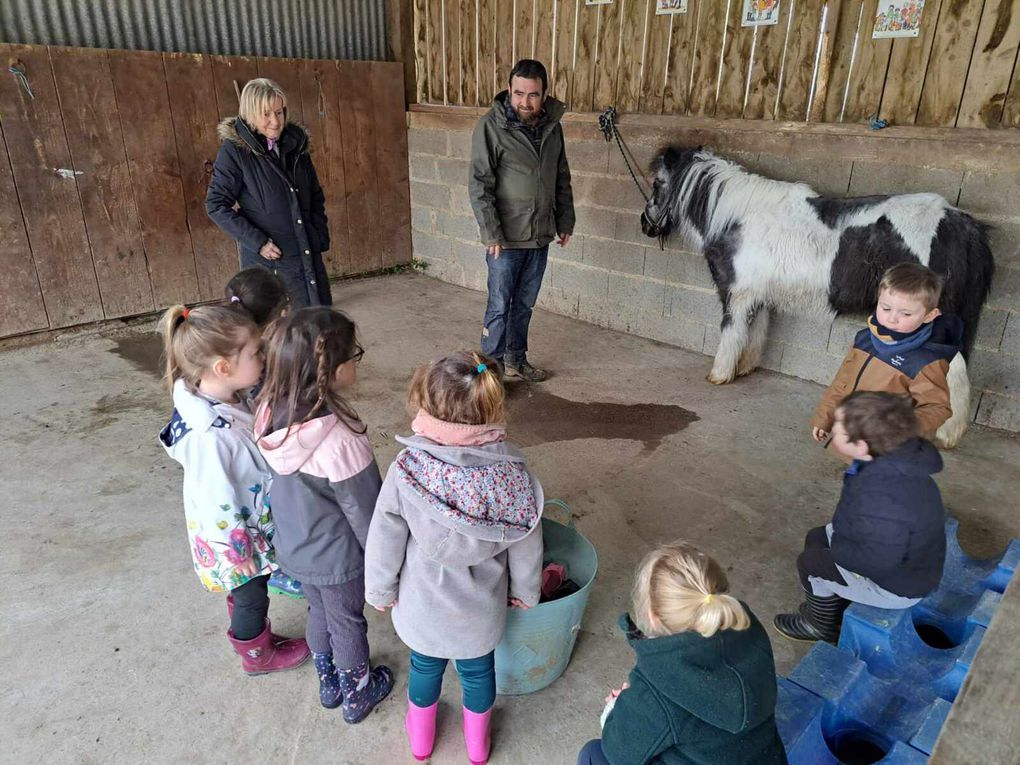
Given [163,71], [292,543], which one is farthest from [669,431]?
[163,71]

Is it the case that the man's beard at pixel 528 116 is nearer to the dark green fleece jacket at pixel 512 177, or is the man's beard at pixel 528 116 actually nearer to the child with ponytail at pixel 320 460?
the dark green fleece jacket at pixel 512 177

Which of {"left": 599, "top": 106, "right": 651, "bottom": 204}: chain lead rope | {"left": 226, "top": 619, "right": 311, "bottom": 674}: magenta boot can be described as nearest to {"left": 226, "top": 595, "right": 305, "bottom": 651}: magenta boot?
{"left": 226, "top": 619, "right": 311, "bottom": 674}: magenta boot

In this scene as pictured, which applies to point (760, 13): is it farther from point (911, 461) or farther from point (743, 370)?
point (911, 461)

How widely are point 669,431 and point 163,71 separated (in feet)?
13.3

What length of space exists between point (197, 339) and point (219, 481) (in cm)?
35

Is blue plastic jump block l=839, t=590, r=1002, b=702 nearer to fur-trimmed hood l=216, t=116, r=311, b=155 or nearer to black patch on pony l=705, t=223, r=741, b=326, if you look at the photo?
black patch on pony l=705, t=223, r=741, b=326

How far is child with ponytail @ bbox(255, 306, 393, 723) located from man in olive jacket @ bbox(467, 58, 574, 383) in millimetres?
2176

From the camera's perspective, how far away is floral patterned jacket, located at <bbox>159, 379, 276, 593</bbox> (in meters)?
1.65

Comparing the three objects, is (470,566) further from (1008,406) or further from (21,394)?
(21,394)

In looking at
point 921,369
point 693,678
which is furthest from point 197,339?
point 921,369

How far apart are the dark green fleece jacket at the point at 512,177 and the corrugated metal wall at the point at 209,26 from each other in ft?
8.44

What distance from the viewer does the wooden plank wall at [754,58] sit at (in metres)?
3.20

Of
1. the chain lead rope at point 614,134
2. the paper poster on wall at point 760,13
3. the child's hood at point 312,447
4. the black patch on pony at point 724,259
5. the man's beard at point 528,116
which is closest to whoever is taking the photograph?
the child's hood at point 312,447

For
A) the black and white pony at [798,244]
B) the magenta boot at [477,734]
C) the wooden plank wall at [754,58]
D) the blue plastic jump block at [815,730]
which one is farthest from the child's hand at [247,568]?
the wooden plank wall at [754,58]
